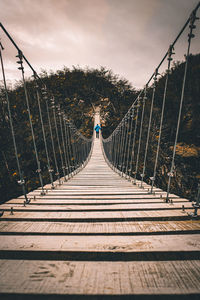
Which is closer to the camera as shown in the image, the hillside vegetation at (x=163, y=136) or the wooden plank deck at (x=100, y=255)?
the wooden plank deck at (x=100, y=255)

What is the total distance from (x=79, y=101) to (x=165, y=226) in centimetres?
2275

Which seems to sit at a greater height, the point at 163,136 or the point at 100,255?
the point at 163,136

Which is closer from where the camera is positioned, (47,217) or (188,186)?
(47,217)

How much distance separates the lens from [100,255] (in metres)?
0.76

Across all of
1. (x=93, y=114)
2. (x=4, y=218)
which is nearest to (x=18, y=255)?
(x=4, y=218)

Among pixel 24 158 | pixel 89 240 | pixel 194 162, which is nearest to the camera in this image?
pixel 89 240

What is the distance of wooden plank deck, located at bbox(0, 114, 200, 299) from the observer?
1.92 feet

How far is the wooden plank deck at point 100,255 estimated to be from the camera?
59cm

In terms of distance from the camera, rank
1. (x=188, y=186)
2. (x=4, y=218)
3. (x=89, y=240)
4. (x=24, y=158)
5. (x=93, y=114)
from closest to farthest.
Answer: (x=89, y=240)
(x=4, y=218)
(x=188, y=186)
(x=24, y=158)
(x=93, y=114)

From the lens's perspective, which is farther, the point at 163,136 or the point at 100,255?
the point at 163,136

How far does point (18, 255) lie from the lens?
2.56 ft

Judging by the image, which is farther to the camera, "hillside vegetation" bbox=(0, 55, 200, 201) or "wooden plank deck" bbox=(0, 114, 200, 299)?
A: "hillside vegetation" bbox=(0, 55, 200, 201)

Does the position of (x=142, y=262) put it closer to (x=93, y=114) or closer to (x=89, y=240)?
(x=89, y=240)

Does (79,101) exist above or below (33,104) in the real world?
above
